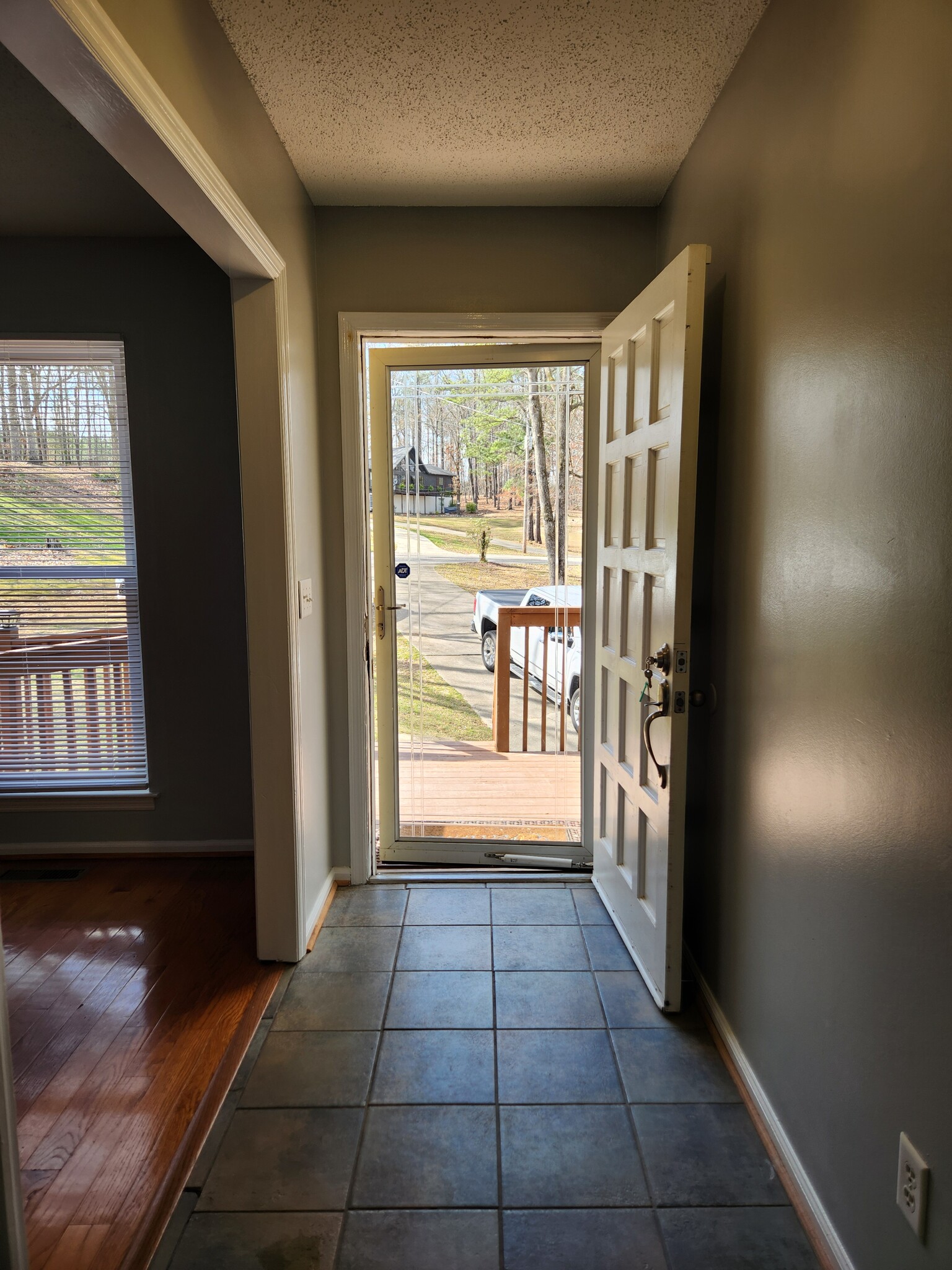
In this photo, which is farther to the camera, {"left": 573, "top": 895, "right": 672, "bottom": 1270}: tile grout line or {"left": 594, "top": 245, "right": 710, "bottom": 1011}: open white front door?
{"left": 594, "top": 245, "right": 710, "bottom": 1011}: open white front door

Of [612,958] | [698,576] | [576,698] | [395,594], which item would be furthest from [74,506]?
[612,958]

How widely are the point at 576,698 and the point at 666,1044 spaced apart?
57.8 inches

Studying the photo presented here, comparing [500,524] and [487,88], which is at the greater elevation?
[487,88]

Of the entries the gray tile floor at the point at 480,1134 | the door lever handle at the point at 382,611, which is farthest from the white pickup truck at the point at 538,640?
the gray tile floor at the point at 480,1134

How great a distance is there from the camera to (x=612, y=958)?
8.29 feet

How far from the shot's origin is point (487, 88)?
6.82 feet

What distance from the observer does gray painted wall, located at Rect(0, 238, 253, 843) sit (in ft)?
10.3

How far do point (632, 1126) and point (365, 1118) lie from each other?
0.62m

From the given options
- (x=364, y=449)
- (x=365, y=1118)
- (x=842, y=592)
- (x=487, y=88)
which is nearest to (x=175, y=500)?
(x=364, y=449)

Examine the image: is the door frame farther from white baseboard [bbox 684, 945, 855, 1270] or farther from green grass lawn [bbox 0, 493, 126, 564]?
white baseboard [bbox 684, 945, 855, 1270]

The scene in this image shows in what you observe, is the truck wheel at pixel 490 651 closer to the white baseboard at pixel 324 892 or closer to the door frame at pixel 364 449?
the door frame at pixel 364 449

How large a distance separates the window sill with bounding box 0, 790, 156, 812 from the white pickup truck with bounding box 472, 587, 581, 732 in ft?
5.22

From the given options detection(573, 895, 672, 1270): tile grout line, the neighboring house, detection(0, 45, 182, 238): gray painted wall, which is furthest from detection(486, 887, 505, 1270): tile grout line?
detection(0, 45, 182, 238): gray painted wall

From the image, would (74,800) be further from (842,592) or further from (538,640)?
(842,592)
